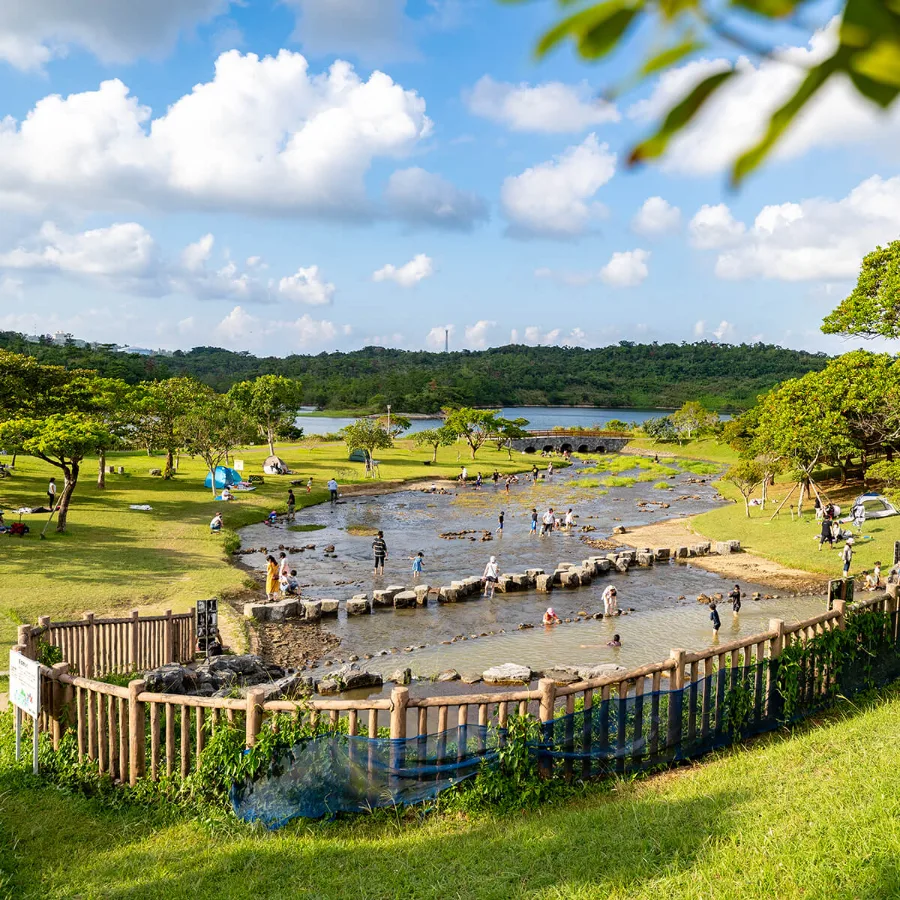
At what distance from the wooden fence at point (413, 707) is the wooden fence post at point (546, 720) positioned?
0.04 feet

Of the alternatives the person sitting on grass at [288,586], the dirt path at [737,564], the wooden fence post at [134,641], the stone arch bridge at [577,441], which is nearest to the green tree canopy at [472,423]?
the stone arch bridge at [577,441]

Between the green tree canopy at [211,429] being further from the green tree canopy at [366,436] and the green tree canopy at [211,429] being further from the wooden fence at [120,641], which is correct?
the wooden fence at [120,641]

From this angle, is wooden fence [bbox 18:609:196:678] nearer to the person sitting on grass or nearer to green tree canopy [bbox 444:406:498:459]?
the person sitting on grass

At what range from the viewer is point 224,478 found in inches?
1657

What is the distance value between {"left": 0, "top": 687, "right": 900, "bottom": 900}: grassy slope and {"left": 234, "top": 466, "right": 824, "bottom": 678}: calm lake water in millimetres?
9048

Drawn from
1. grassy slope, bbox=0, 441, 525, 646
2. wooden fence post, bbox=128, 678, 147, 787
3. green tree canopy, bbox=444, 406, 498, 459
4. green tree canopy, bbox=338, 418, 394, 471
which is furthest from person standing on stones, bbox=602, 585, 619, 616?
green tree canopy, bbox=444, 406, 498, 459

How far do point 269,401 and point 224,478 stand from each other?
687 inches

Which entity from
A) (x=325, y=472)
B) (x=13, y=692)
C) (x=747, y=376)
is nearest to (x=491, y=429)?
(x=325, y=472)

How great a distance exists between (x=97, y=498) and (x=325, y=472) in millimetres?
19964

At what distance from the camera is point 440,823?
782cm

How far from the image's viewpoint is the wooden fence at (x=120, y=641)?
13.1 meters

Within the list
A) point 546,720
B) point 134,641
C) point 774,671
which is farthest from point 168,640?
point 774,671

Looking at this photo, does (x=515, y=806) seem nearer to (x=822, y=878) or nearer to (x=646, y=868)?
(x=646, y=868)

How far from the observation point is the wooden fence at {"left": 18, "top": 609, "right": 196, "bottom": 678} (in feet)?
42.9
